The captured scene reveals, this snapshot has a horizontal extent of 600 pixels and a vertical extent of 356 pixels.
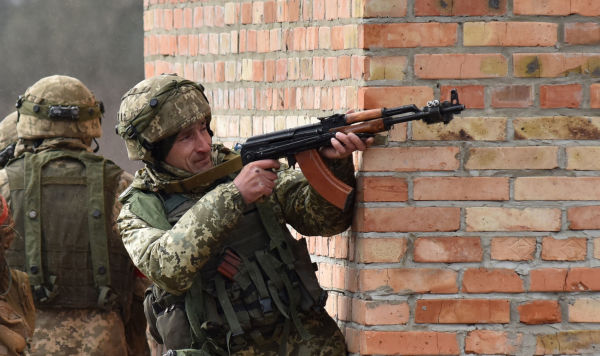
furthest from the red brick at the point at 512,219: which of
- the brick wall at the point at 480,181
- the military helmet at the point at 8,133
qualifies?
the military helmet at the point at 8,133

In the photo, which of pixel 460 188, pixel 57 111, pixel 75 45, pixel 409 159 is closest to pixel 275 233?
pixel 409 159

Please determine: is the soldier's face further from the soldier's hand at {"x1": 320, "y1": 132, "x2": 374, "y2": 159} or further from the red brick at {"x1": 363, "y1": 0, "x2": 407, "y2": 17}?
the red brick at {"x1": 363, "y1": 0, "x2": 407, "y2": 17}

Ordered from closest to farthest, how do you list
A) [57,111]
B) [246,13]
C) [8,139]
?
1. [246,13]
2. [57,111]
3. [8,139]

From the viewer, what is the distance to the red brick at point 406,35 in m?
4.18

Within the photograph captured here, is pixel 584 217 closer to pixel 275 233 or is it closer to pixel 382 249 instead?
pixel 382 249

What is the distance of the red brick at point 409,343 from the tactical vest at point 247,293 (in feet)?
0.70

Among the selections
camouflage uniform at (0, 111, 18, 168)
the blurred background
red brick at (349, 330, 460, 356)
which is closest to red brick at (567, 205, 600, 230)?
red brick at (349, 330, 460, 356)

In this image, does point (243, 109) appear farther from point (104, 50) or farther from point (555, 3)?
point (104, 50)

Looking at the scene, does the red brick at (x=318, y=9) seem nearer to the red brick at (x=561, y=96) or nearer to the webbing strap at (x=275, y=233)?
the webbing strap at (x=275, y=233)

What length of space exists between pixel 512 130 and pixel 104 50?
10.2 meters

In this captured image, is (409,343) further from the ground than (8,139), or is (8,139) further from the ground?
(8,139)

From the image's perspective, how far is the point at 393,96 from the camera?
4195mm

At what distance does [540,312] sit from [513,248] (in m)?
0.25

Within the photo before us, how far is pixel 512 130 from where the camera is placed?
13.9 ft
